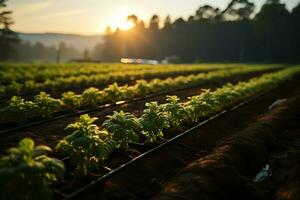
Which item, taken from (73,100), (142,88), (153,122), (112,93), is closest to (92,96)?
(112,93)

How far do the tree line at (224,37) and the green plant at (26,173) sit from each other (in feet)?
268

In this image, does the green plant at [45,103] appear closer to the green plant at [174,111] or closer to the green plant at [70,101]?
the green plant at [70,101]

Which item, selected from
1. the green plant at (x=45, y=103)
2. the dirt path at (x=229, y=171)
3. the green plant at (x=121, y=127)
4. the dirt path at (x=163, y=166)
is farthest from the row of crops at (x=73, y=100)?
the dirt path at (x=229, y=171)

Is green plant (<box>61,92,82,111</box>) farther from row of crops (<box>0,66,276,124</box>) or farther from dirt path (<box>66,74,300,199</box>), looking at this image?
dirt path (<box>66,74,300,199</box>)

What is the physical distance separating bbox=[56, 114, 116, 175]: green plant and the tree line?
7947cm

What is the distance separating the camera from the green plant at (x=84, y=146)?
701cm

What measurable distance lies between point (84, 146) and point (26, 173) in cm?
188

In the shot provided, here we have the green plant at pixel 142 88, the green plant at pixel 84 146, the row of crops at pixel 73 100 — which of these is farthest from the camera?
the green plant at pixel 142 88

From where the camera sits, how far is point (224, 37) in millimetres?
97625

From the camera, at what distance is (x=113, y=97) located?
1733 cm

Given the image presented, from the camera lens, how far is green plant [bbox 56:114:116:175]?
23.0 ft

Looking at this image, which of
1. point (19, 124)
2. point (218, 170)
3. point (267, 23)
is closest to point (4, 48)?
point (267, 23)

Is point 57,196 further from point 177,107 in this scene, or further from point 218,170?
point 177,107

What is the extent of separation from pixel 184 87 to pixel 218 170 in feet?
56.3
